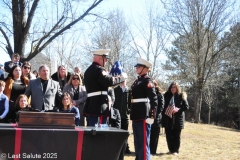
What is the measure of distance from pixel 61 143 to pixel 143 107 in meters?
2.42

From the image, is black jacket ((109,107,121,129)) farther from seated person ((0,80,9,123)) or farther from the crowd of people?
seated person ((0,80,9,123))

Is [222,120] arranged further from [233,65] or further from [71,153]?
[71,153]

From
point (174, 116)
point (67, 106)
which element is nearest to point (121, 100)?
point (174, 116)

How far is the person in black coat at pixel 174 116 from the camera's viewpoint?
7555mm

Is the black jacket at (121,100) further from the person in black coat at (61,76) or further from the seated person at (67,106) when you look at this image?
the seated person at (67,106)

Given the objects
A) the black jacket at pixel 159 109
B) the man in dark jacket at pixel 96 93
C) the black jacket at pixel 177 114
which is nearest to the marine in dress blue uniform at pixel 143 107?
the man in dark jacket at pixel 96 93

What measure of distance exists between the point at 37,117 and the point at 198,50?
70.1 feet

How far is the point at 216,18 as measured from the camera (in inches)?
893

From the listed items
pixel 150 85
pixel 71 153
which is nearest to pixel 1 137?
pixel 71 153

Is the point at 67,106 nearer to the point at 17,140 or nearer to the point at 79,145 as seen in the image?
the point at 79,145

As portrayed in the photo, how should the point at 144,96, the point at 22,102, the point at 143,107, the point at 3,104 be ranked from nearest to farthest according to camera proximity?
1. the point at 143,107
2. the point at 144,96
3. the point at 22,102
4. the point at 3,104

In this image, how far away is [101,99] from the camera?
486 centimetres

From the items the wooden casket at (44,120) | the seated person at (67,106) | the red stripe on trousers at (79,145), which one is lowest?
the red stripe on trousers at (79,145)

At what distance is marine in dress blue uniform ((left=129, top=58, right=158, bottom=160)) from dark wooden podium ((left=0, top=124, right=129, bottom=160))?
6.32 ft
